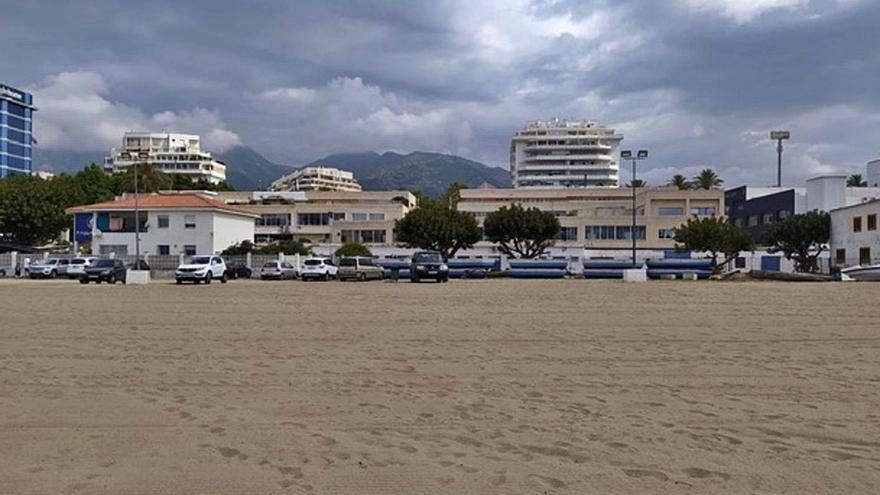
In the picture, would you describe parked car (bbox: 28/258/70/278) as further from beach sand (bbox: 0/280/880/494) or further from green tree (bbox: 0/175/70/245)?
beach sand (bbox: 0/280/880/494)

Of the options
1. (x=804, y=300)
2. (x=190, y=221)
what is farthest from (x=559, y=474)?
(x=190, y=221)

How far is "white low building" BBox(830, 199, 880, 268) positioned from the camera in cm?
5257

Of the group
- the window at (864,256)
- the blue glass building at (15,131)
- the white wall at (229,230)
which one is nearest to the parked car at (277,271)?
the white wall at (229,230)

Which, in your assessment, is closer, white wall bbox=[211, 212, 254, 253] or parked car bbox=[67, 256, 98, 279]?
parked car bbox=[67, 256, 98, 279]

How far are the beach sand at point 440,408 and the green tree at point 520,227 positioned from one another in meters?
47.5

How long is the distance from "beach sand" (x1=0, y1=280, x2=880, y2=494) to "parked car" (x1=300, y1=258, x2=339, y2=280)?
3153 cm

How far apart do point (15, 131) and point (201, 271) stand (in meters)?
118

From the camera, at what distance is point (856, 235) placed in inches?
2201

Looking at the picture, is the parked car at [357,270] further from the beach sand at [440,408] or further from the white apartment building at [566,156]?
the white apartment building at [566,156]

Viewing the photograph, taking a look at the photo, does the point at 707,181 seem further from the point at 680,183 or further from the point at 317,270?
the point at 317,270

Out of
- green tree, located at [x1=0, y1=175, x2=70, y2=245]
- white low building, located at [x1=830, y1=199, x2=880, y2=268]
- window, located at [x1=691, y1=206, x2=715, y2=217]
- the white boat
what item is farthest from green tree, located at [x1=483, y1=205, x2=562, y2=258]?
green tree, located at [x1=0, y1=175, x2=70, y2=245]

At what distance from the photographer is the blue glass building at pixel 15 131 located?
431ft

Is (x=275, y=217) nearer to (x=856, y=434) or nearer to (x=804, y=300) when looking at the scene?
(x=804, y=300)

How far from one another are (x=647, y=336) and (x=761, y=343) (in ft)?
6.79
